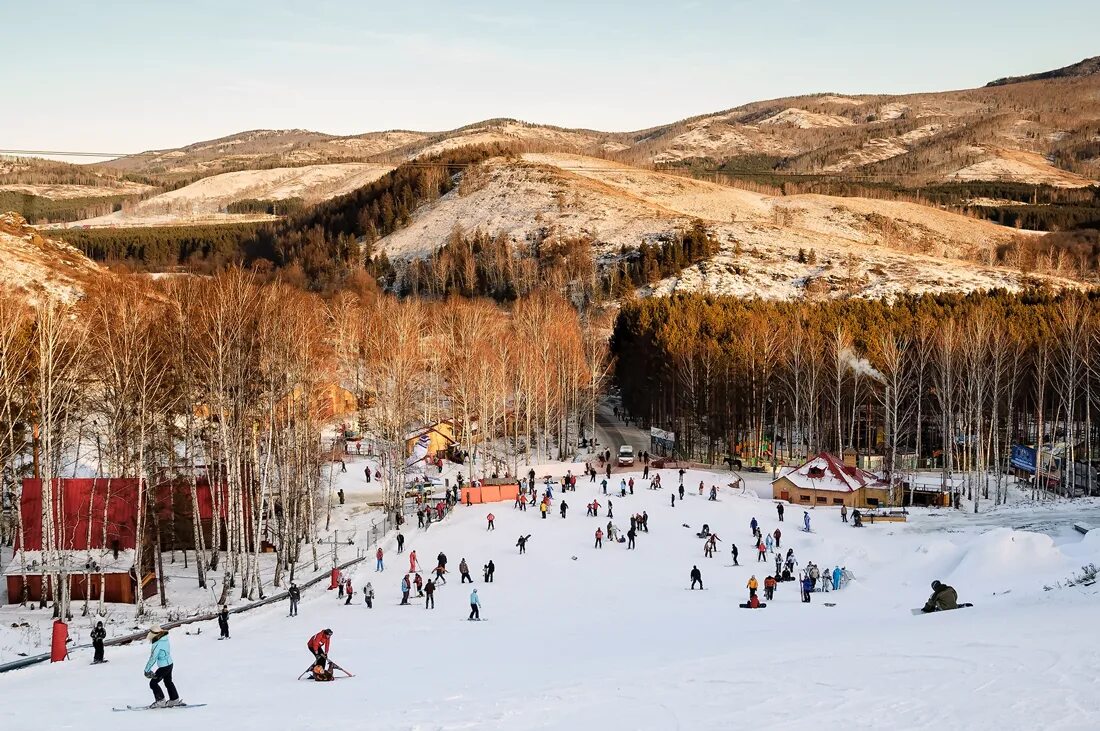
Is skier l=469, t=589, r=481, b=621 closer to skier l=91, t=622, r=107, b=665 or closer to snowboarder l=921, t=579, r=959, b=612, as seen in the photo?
skier l=91, t=622, r=107, b=665

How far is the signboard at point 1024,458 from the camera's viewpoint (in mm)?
62253

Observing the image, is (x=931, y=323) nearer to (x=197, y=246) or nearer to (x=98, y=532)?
(x=98, y=532)

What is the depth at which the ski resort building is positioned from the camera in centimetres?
5219

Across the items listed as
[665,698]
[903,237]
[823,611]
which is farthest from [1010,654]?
[903,237]

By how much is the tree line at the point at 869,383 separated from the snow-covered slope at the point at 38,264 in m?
52.2

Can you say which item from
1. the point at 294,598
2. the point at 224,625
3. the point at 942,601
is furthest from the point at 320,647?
the point at 942,601

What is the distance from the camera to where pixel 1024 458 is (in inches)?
2484

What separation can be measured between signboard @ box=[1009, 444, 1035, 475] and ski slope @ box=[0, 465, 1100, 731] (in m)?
26.3

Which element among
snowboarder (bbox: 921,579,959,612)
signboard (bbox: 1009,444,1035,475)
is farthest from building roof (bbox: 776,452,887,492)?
snowboarder (bbox: 921,579,959,612)

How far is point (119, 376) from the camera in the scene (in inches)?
1231

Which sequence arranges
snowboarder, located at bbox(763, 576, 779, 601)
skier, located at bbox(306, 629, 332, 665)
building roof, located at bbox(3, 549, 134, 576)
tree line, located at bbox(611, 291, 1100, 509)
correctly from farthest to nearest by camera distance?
tree line, located at bbox(611, 291, 1100, 509), building roof, located at bbox(3, 549, 134, 576), snowboarder, located at bbox(763, 576, 779, 601), skier, located at bbox(306, 629, 332, 665)

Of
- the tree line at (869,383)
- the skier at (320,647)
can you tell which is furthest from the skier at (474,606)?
the tree line at (869,383)

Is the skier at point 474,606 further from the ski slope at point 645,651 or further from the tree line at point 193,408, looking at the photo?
the tree line at point 193,408

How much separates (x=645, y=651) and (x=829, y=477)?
34412 mm
